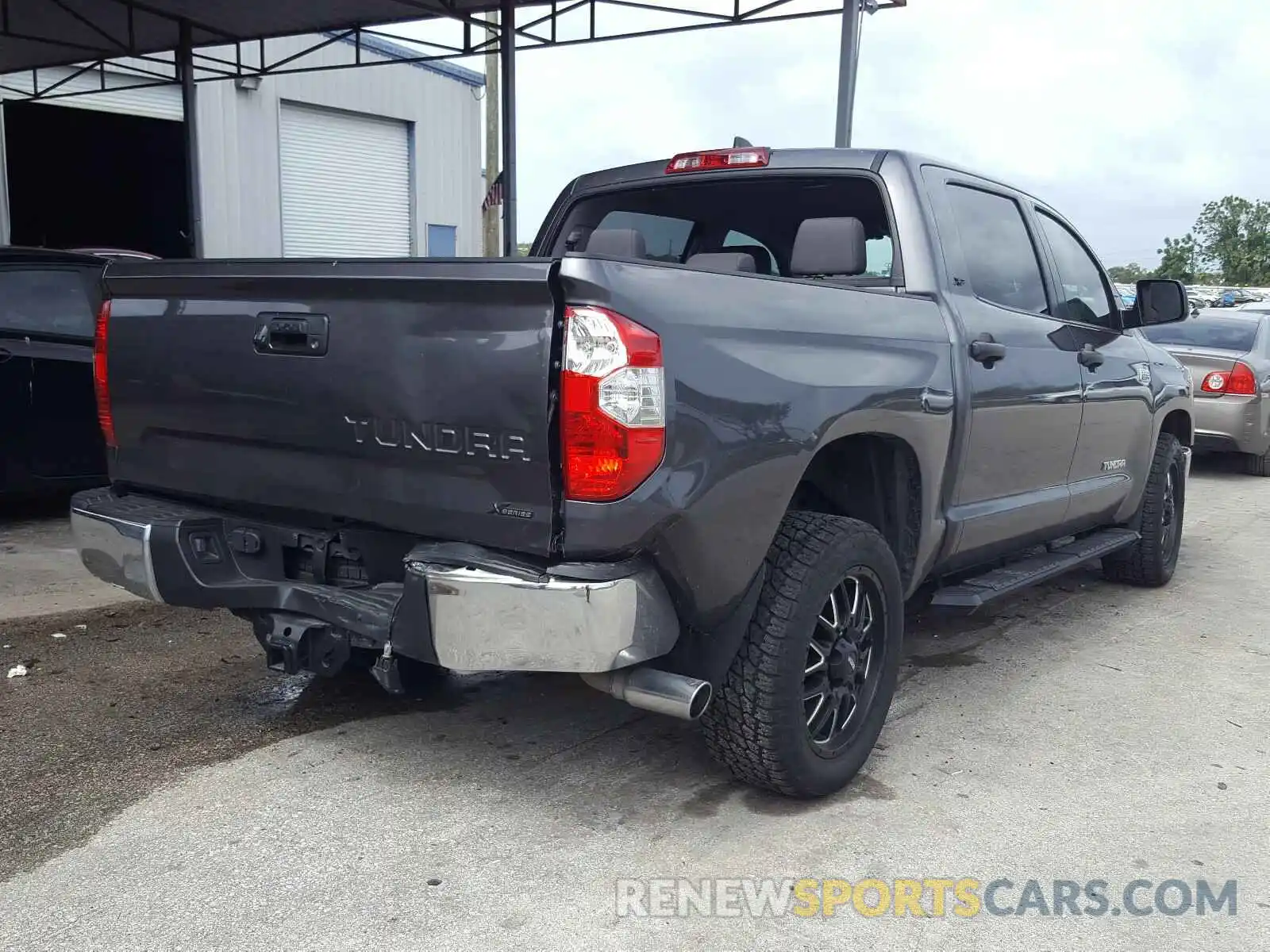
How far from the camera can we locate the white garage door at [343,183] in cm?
1895

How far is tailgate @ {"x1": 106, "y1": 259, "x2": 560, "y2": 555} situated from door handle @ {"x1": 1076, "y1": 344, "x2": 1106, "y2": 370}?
9.62 ft

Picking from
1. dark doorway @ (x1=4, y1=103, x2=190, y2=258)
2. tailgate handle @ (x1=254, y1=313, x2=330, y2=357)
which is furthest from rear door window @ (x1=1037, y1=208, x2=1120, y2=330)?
dark doorway @ (x1=4, y1=103, x2=190, y2=258)

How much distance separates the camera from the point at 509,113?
11.7m

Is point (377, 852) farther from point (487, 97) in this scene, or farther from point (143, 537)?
point (487, 97)

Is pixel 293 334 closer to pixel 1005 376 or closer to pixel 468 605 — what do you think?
pixel 468 605

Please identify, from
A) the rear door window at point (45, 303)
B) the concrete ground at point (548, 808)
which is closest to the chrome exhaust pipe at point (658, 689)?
the concrete ground at point (548, 808)

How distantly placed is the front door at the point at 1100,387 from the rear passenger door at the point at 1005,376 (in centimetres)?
14

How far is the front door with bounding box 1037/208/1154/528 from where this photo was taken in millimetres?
4898

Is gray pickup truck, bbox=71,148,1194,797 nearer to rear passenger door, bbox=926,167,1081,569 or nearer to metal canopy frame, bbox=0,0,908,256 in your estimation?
rear passenger door, bbox=926,167,1081,569

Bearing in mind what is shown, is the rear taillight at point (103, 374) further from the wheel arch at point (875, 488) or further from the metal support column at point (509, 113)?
the metal support column at point (509, 113)

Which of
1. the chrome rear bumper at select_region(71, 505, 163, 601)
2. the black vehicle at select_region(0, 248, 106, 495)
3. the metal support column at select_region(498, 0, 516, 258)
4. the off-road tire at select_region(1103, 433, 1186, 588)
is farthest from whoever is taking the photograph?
the metal support column at select_region(498, 0, 516, 258)

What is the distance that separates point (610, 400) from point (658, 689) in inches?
29.6

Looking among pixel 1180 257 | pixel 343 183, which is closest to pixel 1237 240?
pixel 1180 257

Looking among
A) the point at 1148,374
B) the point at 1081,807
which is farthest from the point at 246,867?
the point at 1148,374
